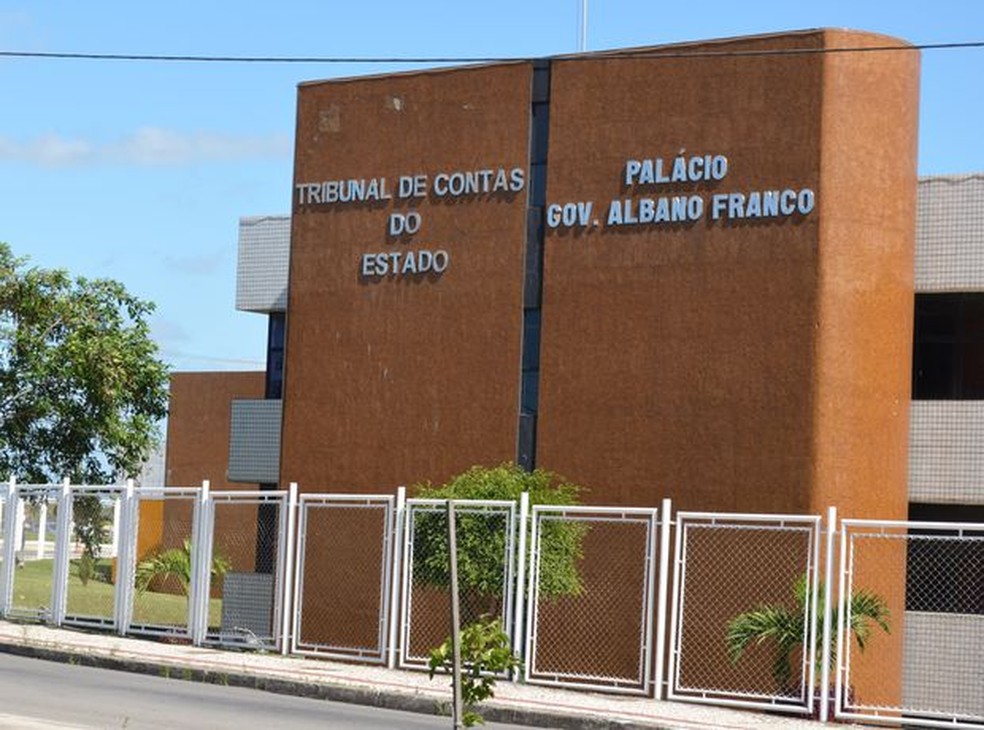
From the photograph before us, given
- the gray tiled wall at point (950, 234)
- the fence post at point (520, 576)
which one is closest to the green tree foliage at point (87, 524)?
the fence post at point (520, 576)

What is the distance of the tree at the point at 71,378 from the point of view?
34.6 metres

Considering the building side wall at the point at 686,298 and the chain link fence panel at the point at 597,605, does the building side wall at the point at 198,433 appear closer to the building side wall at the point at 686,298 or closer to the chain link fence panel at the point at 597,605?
the building side wall at the point at 686,298

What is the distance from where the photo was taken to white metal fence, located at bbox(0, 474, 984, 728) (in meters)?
20.8

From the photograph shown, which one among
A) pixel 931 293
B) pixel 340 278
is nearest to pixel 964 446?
pixel 931 293

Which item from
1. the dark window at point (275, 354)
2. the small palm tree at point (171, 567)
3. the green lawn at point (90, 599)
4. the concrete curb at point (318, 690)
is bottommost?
the concrete curb at point (318, 690)

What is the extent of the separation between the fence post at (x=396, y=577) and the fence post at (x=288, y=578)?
1.57 metres

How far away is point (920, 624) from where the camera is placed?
24703 mm

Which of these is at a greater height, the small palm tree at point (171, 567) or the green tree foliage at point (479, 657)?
the green tree foliage at point (479, 657)

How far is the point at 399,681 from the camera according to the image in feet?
69.7

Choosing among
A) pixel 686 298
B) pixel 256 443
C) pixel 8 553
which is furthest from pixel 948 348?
pixel 8 553

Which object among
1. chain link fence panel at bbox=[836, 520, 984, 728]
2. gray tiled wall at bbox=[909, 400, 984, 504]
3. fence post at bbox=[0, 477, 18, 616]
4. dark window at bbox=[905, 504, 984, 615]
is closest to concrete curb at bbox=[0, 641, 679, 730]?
fence post at bbox=[0, 477, 18, 616]

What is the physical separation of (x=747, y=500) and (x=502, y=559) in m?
3.60

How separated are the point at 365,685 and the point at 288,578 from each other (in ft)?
12.2

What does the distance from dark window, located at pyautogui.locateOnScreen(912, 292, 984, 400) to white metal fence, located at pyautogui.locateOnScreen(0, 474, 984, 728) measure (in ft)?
7.33
